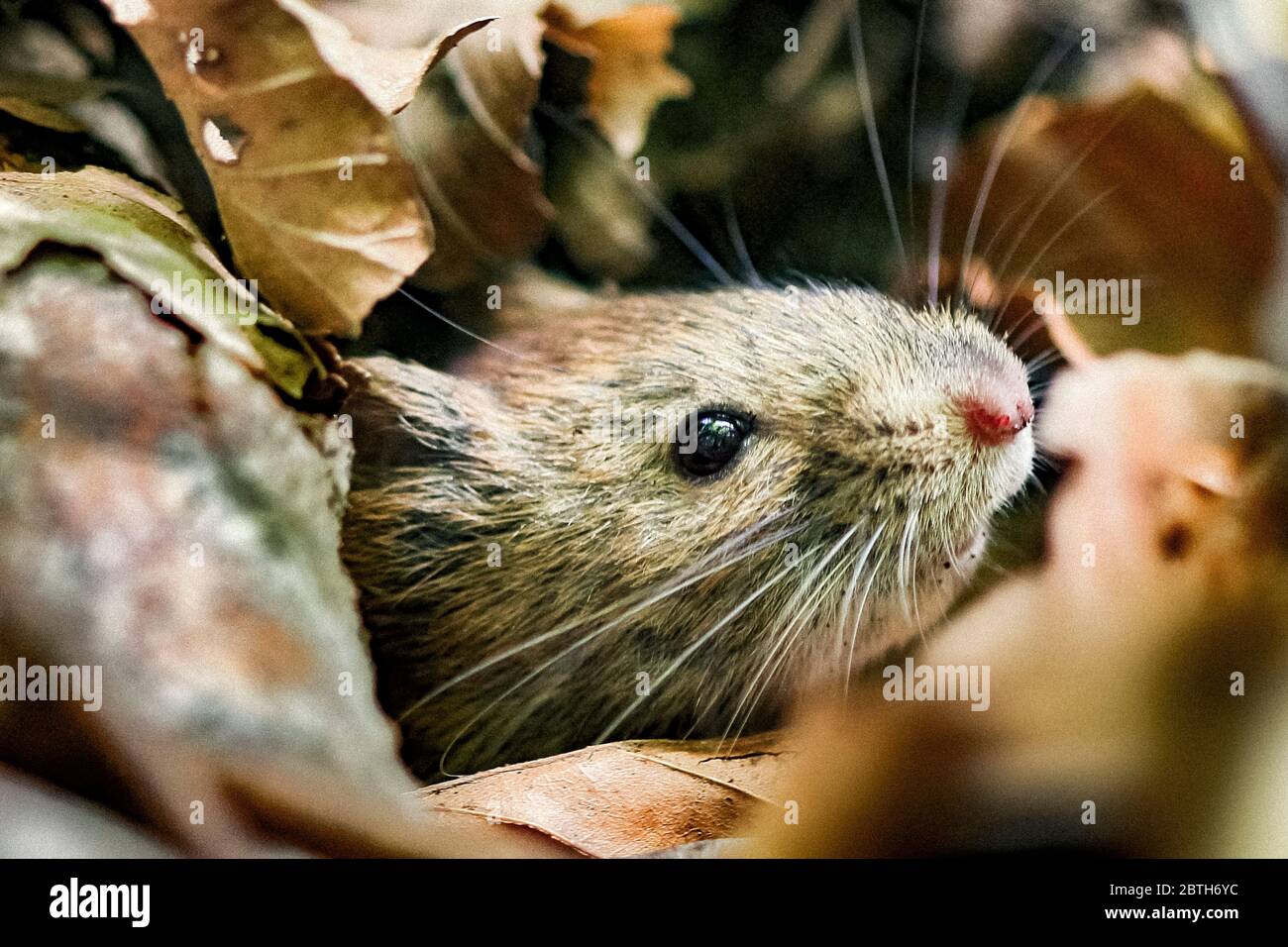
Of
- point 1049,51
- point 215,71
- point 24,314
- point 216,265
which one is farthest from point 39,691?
point 1049,51

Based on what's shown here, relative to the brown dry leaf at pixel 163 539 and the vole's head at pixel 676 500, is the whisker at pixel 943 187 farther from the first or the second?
the brown dry leaf at pixel 163 539

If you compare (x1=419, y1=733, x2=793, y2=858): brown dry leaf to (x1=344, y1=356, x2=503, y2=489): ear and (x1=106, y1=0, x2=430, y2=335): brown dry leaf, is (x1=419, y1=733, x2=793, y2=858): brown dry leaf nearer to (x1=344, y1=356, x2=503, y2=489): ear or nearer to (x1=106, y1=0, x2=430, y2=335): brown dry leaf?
(x1=344, y1=356, x2=503, y2=489): ear

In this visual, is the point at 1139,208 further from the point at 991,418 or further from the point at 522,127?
the point at 522,127

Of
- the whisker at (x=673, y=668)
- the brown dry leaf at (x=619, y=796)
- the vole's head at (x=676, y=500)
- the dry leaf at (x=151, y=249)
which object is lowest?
the brown dry leaf at (x=619, y=796)

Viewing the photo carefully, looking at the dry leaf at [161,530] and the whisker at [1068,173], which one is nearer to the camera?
the dry leaf at [161,530]

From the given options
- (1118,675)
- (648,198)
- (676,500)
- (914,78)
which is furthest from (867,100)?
(1118,675)

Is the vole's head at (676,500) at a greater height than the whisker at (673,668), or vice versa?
the vole's head at (676,500)

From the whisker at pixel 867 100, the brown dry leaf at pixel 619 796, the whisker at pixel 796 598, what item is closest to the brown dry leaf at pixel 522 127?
the whisker at pixel 867 100

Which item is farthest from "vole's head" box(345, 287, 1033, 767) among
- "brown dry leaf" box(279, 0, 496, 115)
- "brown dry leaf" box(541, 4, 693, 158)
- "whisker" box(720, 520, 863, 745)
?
"brown dry leaf" box(279, 0, 496, 115)
